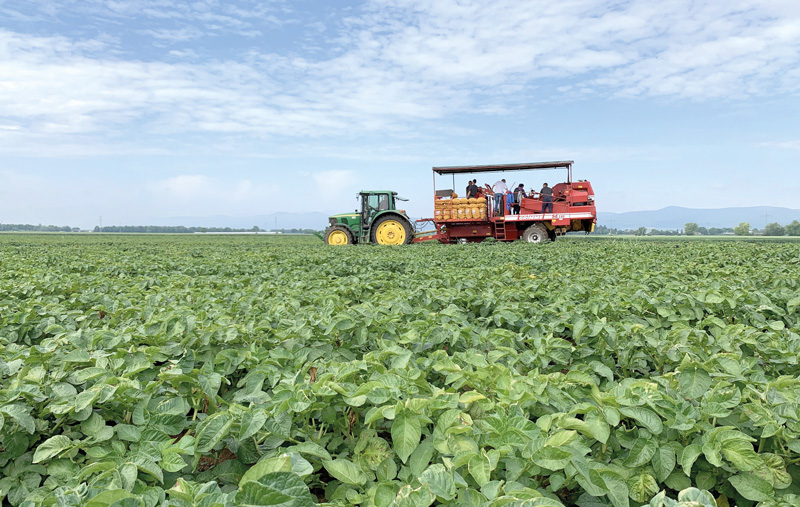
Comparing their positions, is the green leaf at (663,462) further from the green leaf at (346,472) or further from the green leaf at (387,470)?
the green leaf at (346,472)

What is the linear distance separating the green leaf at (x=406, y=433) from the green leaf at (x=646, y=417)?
84 centimetres

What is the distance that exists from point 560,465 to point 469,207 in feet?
70.3

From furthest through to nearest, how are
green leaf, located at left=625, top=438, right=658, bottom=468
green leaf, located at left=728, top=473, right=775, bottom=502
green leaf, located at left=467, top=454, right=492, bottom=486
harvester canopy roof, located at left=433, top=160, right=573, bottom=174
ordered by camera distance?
harvester canopy roof, located at left=433, top=160, right=573, bottom=174, green leaf, located at left=625, top=438, right=658, bottom=468, green leaf, located at left=728, top=473, right=775, bottom=502, green leaf, located at left=467, top=454, right=492, bottom=486

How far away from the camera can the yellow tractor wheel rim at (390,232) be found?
22375 millimetres

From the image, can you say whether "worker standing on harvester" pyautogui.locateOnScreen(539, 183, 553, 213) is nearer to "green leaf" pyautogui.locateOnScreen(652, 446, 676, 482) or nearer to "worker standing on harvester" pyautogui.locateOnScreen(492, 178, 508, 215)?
"worker standing on harvester" pyautogui.locateOnScreen(492, 178, 508, 215)

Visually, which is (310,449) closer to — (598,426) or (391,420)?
(391,420)

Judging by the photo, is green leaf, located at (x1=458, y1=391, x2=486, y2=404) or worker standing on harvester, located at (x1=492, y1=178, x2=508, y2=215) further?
worker standing on harvester, located at (x1=492, y1=178, x2=508, y2=215)

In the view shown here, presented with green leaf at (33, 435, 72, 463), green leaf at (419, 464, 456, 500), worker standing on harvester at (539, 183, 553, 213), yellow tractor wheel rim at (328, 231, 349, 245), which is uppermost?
worker standing on harvester at (539, 183, 553, 213)

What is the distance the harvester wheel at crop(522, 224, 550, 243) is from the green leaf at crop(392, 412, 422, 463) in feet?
70.5

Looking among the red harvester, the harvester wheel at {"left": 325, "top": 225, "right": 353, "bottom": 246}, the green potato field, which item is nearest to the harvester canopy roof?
the red harvester

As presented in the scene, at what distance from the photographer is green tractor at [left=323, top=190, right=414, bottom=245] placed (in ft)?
Answer: 73.6

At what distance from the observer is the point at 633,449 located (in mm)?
1847

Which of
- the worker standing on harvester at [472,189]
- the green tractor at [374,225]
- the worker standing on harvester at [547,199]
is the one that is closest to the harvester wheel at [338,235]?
the green tractor at [374,225]

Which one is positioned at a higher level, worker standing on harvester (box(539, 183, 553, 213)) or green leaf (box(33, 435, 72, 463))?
worker standing on harvester (box(539, 183, 553, 213))
